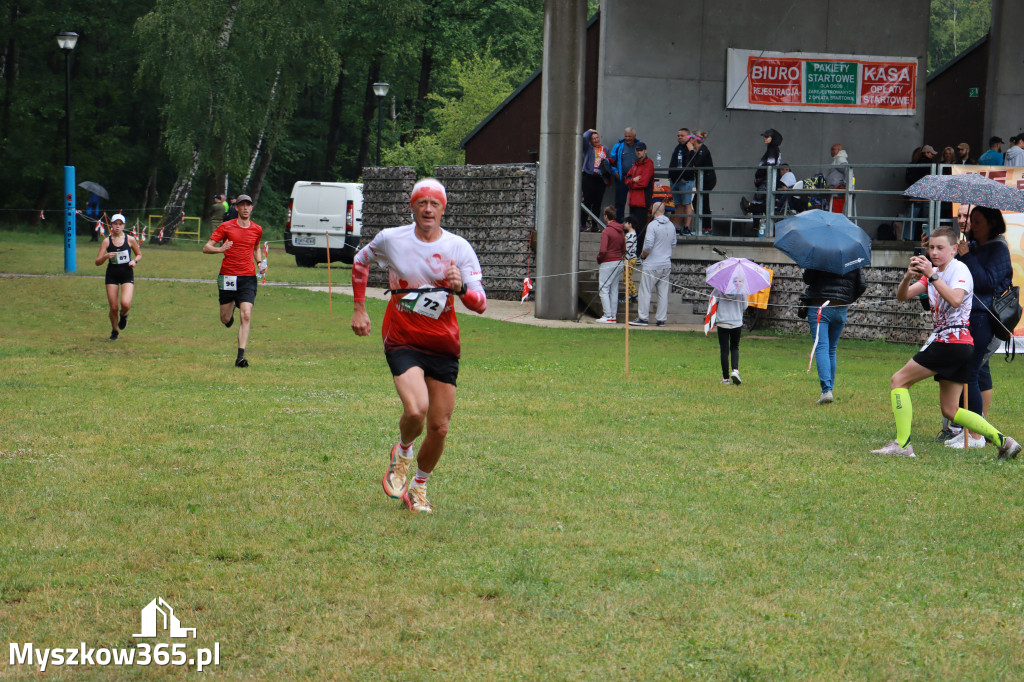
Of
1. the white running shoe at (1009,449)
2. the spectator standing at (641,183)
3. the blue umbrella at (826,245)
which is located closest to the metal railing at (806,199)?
the spectator standing at (641,183)

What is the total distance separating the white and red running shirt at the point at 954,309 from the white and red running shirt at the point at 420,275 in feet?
13.9

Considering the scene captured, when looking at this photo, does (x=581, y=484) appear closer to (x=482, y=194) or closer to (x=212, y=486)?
(x=212, y=486)

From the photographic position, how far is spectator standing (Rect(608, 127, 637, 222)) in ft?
76.2

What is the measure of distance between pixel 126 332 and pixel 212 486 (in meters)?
11.3

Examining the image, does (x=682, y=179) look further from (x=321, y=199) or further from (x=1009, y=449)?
(x=321, y=199)

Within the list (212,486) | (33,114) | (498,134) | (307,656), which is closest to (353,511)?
(212,486)

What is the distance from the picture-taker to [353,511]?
741 cm

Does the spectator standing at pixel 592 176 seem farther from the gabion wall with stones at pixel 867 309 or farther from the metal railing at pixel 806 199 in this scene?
the gabion wall with stones at pixel 867 309

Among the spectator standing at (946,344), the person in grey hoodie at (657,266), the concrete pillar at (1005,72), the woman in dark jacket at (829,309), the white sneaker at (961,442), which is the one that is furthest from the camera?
the concrete pillar at (1005,72)

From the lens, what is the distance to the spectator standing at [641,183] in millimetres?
22562

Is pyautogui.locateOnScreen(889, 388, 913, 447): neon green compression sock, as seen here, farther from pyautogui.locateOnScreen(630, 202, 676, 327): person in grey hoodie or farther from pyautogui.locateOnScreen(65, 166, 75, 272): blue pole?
pyautogui.locateOnScreen(65, 166, 75, 272): blue pole

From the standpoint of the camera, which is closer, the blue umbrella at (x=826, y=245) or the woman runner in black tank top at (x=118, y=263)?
the blue umbrella at (x=826, y=245)

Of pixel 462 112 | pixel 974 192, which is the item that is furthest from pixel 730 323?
pixel 462 112

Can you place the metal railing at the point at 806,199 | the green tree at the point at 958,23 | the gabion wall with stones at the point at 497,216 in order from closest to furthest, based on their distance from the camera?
1. the metal railing at the point at 806,199
2. the gabion wall with stones at the point at 497,216
3. the green tree at the point at 958,23
